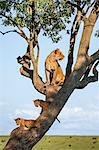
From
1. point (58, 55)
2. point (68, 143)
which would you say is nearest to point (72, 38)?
point (58, 55)

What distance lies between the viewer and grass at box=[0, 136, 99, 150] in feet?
72.7

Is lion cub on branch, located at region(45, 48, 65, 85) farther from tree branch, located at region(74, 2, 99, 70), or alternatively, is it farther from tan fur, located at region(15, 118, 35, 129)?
tan fur, located at region(15, 118, 35, 129)

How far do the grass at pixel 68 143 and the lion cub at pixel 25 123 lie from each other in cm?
387

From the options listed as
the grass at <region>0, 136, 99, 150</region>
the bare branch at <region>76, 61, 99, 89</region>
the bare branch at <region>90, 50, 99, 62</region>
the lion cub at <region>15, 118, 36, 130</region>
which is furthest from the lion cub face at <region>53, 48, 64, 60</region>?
the grass at <region>0, 136, 99, 150</region>

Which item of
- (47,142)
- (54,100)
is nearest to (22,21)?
(54,100)

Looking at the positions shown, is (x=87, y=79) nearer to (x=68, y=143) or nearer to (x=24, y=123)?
(x=24, y=123)

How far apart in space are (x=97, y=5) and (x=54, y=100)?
403 centimetres

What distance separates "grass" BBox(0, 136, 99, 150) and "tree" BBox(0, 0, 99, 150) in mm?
3851

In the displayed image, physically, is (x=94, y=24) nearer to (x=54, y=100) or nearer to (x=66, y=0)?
(x=66, y=0)

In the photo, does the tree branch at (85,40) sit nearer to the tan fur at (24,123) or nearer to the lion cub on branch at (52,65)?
the lion cub on branch at (52,65)

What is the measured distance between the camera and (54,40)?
853 inches

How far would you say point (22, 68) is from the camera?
20.5m

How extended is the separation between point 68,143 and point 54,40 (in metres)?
4.86

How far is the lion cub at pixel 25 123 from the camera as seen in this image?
60.4ft
